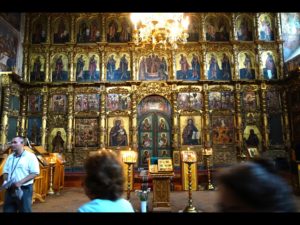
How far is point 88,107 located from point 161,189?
8.12 m

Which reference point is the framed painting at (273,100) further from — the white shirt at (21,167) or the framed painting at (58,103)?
the white shirt at (21,167)

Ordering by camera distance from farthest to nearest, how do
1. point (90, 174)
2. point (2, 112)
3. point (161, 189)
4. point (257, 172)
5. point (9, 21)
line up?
1. point (9, 21)
2. point (2, 112)
3. point (161, 189)
4. point (90, 174)
5. point (257, 172)

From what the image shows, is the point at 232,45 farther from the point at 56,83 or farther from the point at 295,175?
the point at 56,83

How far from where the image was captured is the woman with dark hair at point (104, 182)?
1495 millimetres

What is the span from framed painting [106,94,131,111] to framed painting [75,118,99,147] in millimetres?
1018

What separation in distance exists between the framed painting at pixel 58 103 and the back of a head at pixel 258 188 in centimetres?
1357

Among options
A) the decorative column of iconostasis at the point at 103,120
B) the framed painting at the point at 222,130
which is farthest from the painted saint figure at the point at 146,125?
the framed painting at the point at 222,130

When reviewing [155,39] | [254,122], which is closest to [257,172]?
[155,39]

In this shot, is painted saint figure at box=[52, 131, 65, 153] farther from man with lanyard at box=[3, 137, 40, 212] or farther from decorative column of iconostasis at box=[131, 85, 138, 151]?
man with lanyard at box=[3, 137, 40, 212]

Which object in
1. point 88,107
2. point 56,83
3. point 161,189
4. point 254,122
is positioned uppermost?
point 56,83

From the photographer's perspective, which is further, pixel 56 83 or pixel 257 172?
pixel 56 83

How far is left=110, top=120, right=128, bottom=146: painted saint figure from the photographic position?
43.9 ft

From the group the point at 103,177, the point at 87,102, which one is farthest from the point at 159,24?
the point at 103,177

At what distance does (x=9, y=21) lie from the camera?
42.6 ft
